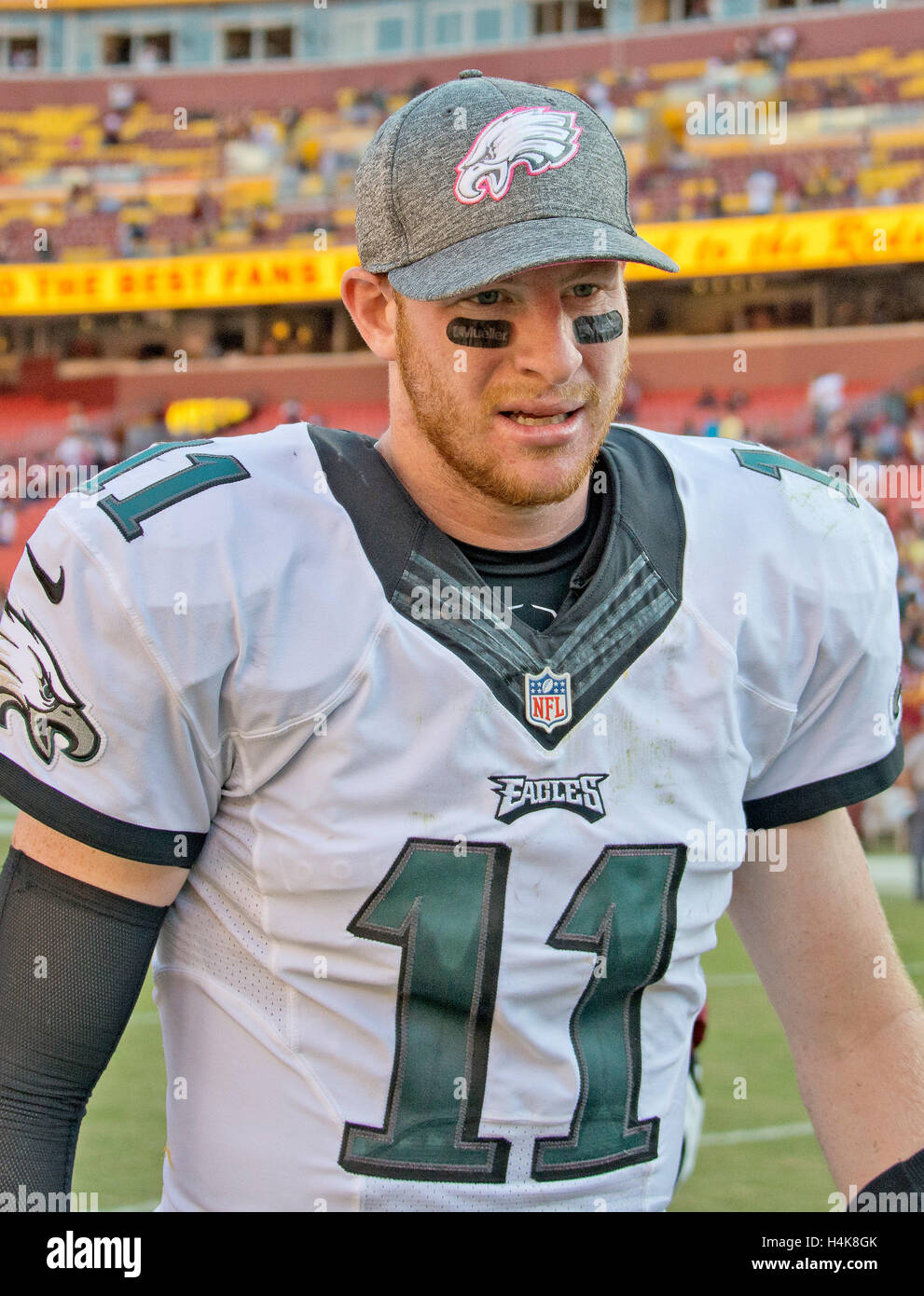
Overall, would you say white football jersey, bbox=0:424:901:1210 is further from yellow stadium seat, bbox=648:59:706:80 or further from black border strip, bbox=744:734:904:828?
yellow stadium seat, bbox=648:59:706:80

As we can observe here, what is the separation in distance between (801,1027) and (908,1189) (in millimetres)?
199

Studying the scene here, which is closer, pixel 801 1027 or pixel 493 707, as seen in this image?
pixel 493 707

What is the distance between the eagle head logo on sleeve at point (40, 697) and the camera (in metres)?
1.50

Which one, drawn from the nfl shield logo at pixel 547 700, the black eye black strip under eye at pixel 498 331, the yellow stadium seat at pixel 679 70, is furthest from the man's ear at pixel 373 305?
the yellow stadium seat at pixel 679 70

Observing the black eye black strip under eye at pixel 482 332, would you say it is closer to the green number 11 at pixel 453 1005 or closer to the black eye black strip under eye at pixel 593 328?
the black eye black strip under eye at pixel 593 328

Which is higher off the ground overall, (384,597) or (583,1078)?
(384,597)

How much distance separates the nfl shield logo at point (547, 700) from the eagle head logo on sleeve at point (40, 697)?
0.42 m

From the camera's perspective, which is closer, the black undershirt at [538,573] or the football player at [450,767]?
the football player at [450,767]

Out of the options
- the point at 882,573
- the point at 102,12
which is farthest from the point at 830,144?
the point at 882,573

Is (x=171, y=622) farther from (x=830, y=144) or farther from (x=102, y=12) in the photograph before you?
(x=102, y=12)

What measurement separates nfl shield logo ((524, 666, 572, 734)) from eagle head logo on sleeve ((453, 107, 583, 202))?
0.48 m

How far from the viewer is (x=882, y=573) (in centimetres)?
176

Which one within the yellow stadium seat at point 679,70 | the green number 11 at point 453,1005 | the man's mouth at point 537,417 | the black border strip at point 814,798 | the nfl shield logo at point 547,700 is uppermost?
the yellow stadium seat at point 679,70

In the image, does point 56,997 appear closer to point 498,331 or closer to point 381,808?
point 381,808
